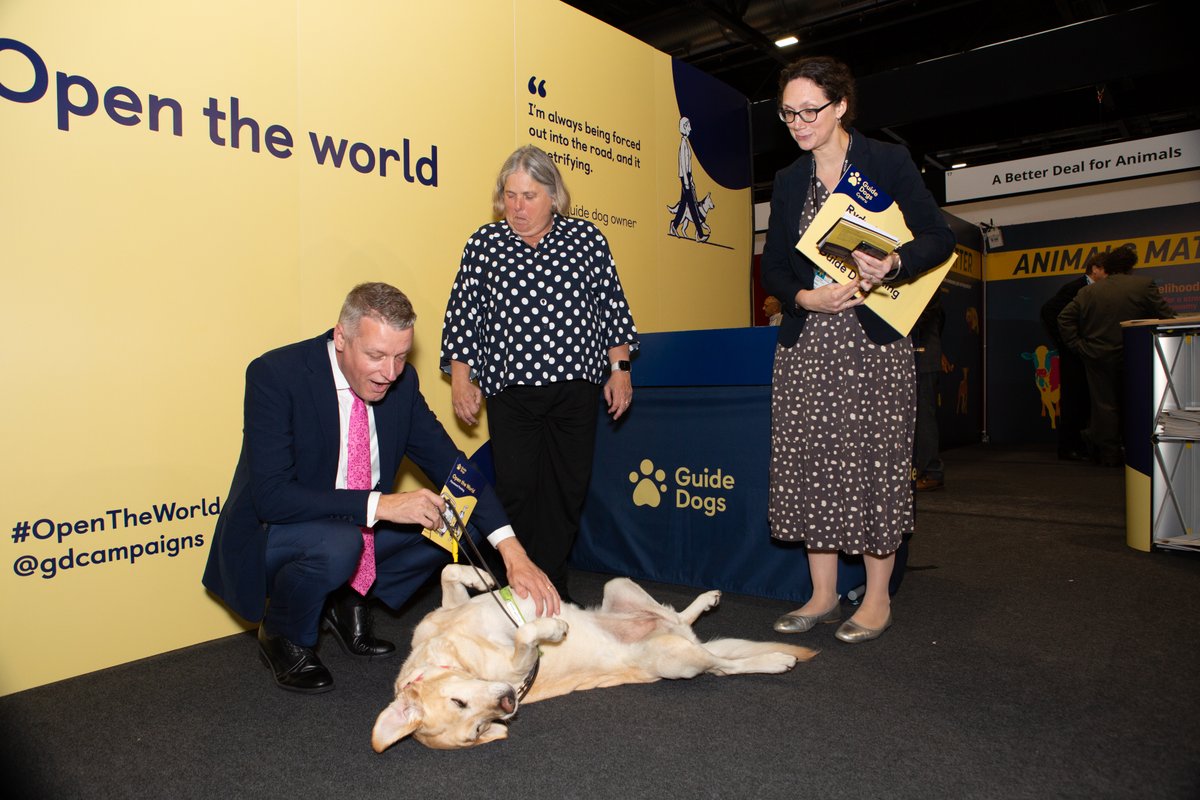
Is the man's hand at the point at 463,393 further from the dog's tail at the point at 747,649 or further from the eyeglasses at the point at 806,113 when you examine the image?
the eyeglasses at the point at 806,113

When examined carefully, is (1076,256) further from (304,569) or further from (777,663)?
(304,569)

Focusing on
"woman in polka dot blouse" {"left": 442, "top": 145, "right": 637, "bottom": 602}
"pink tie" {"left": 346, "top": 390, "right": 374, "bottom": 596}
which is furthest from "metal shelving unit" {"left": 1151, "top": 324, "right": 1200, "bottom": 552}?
"pink tie" {"left": 346, "top": 390, "right": 374, "bottom": 596}

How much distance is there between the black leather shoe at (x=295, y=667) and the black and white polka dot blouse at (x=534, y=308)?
1.02 m

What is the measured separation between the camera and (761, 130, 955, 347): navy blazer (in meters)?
2.38

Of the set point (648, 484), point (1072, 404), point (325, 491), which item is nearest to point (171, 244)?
point (325, 491)

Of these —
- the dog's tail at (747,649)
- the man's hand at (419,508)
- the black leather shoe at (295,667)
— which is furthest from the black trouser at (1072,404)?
the black leather shoe at (295,667)

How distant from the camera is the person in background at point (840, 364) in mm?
2373

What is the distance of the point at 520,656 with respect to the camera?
1933 millimetres

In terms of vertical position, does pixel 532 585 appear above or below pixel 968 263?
below

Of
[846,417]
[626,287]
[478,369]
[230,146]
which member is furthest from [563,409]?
[626,287]

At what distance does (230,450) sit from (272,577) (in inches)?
26.5

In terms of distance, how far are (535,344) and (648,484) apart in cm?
101

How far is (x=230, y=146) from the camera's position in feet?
8.89

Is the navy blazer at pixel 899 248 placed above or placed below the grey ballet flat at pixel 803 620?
above
